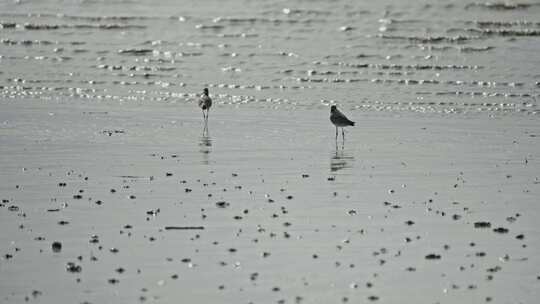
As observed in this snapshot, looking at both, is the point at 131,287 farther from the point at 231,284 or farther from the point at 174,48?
the point at 174,48

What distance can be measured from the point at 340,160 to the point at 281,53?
20898 mm

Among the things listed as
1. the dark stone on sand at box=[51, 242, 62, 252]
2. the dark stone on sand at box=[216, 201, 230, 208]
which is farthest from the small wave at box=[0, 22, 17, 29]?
the dark stone on sand at box=[51, 242, 62, 252]

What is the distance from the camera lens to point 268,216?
42.0 feet

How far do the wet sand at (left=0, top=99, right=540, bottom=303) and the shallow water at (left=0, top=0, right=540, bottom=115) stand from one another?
25.1ft

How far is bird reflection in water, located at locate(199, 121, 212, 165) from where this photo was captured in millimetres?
17889

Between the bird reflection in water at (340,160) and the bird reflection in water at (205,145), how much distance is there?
1.95 m

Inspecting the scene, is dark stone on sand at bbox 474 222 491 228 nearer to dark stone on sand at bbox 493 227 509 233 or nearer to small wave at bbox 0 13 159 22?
dark stone on sand at bbox 493 227 509 233

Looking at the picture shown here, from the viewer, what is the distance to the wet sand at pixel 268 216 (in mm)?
9930

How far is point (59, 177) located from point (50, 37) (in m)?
29.9

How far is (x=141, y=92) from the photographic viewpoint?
3105cm

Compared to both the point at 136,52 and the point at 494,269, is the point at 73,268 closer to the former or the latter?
the point at 494,269

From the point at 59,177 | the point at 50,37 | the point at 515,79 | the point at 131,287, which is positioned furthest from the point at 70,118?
the point at 50,37

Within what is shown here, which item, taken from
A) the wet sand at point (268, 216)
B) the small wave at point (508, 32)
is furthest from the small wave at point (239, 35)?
the wet sand at point (268, 216)

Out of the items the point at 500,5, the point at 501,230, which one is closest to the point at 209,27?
the point at 500,5
